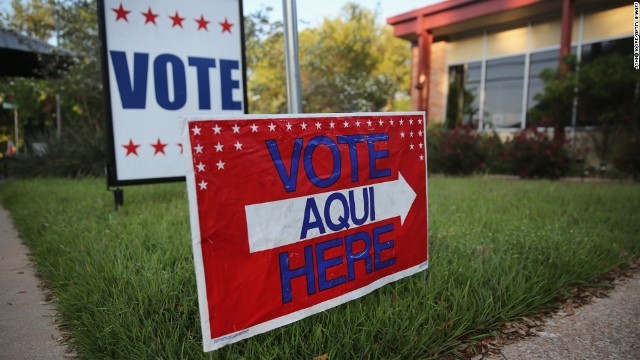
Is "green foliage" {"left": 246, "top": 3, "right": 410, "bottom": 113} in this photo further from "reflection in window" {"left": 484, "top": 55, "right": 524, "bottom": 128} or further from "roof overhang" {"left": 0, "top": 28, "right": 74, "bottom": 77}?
"roof overhang" {"left": 0, "top": 28, "right": 74, "bottom": 77}

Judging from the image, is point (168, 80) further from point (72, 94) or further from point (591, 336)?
point (72, 94)

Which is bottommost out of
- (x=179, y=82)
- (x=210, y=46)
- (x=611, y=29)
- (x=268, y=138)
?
(x=268, y=138)

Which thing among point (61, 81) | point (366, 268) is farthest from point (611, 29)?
point (61, 81)

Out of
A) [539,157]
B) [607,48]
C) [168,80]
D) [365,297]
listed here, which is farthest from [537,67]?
[365,297]

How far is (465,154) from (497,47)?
434cm

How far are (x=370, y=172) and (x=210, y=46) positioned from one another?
330 cm

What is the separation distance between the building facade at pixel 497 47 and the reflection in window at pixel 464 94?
1.2 inches

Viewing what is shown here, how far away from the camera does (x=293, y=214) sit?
1996 mm

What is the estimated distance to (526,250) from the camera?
129 inches

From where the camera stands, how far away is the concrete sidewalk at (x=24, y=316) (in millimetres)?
2115

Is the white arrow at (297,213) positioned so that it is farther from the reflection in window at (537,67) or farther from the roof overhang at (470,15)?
the reflection in window at (537,67)

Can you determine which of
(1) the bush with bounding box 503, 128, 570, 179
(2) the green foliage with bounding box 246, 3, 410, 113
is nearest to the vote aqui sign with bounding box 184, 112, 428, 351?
(1) the bush with bounding box 503, 128, 570, 179

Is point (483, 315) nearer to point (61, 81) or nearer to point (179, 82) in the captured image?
point (179, 82)

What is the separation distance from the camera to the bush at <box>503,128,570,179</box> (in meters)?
8.64
